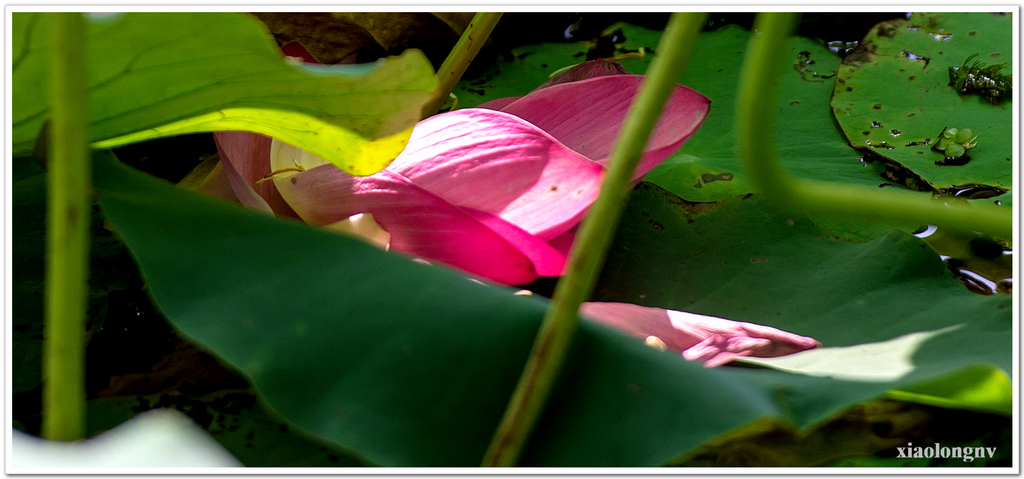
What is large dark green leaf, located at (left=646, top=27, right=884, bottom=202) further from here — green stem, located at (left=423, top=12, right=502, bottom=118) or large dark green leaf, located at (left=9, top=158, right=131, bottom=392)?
large dark green leaf, located at (left=9, top=158, right=131, bottom=392)

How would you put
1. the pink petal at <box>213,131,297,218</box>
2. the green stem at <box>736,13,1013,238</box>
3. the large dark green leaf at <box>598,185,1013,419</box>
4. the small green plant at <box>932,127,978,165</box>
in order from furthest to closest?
the small green plant at <box>932,127,978,165</box> < the pink petal at <box>213,131,297,218</box> < the large dark green leaf at <box>598,185,1013,419</box> < the green stem at <box>736,13,1013,238</box>

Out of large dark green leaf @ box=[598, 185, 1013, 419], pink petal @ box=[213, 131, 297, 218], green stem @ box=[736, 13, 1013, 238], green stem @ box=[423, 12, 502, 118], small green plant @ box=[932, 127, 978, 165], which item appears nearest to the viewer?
green stem @ box=[736, 13, 1013, 238]

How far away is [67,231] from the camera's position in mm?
216

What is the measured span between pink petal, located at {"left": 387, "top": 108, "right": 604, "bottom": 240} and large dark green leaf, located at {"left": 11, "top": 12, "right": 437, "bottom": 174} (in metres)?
0.03

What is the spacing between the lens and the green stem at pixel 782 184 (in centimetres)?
21

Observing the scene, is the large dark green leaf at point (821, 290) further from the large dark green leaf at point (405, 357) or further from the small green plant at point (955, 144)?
the small green plant at point (955, 144)

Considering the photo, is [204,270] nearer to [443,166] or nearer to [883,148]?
[443,166]

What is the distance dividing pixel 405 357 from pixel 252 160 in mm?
251

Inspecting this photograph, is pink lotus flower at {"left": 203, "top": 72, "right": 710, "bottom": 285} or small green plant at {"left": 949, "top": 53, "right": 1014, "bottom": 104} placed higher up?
small green plant at {"left": 949, "top": 53, "right": 1014, "bottom": 104}

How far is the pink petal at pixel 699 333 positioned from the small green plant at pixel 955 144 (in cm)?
39

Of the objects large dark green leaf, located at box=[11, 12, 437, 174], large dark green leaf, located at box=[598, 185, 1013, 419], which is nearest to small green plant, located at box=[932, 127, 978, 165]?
large dark green leaf, located at box=[598, 185, 1013, 419]

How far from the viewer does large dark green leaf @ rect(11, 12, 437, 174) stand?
0.30m

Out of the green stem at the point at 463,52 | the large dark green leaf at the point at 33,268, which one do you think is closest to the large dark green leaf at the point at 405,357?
the large dark green leaf at the point at 33,268

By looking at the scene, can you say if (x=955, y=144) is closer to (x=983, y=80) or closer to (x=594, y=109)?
(x=983, y=80)
